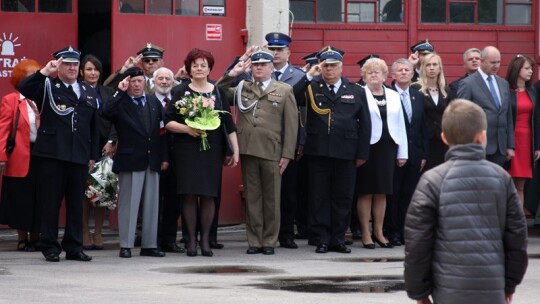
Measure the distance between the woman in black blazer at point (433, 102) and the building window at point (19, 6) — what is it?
4544 mm

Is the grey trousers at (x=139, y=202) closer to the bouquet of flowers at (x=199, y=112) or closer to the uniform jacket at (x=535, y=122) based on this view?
the bouquet of flowers at (x=199, y=112)

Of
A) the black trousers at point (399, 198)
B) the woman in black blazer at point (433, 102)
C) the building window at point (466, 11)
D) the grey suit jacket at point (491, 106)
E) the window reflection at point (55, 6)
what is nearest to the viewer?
the grey suit jacket at point (491, 106)

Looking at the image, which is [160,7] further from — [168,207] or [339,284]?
[339,284]

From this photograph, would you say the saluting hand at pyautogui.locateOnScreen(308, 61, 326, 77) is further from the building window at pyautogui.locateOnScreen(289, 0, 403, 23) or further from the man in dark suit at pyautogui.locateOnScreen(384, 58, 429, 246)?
the building window at pyautogui.locateOnScreen(289, 0, 403, 23)

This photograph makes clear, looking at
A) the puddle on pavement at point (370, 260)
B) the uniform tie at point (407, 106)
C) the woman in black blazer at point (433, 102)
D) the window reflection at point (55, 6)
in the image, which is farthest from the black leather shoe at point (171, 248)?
the window reflection at point (55, 6)

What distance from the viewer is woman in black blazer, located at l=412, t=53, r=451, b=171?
14227 millimetres

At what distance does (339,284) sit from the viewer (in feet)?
35.0

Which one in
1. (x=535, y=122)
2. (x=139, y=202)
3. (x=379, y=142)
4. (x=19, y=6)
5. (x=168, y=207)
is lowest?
→ (x=168, y=207)

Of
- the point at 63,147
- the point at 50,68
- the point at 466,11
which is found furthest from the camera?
the point at 466,11

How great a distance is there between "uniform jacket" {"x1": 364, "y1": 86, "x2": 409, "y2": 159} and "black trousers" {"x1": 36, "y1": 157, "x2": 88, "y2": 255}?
10.4ft

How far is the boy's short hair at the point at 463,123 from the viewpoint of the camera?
21.5 ft

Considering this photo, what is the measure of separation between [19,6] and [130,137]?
3085 mm

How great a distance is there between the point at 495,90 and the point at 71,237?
492 cm

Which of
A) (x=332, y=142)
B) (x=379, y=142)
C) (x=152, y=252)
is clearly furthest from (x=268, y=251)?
(x=379, y=142)
